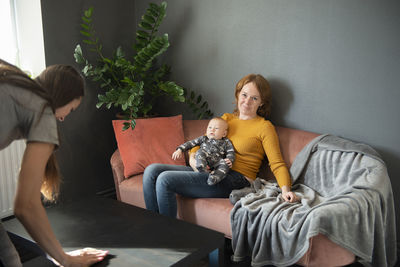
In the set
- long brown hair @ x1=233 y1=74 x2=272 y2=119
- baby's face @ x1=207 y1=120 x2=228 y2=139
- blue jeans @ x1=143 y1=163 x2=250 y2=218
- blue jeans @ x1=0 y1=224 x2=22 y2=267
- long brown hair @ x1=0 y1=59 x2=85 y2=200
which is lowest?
blue jeans @ x1=143 y1=163 x2=250 y2=218

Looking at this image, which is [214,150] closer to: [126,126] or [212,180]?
[212,180]

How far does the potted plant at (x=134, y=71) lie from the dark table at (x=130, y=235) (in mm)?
849

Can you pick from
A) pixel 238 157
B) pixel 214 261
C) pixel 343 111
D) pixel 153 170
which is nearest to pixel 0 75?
pixel 214 261

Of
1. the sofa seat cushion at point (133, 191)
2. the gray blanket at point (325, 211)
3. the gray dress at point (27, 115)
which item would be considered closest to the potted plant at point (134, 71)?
the sofa seat cushion at point (133, 191)

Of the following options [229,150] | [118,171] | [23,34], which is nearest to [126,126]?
[118,171]

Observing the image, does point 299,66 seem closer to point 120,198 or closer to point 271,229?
point 271,229

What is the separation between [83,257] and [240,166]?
1239 millimetres

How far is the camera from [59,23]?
253cm

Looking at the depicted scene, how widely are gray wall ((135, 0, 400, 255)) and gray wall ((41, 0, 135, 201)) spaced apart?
49 cm

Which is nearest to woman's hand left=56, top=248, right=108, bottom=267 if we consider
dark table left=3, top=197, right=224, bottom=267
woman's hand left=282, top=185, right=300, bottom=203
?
dark table left=3, top=197, right=224, bottom=267

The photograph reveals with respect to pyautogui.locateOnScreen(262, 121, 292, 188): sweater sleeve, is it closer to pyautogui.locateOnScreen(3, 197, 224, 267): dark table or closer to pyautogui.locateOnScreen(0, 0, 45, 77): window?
pyautogui.locateOnScreen(3, 197, 224, 267): dark table

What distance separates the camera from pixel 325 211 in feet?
5.18

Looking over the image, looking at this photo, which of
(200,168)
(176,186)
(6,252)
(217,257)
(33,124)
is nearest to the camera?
(33,124)

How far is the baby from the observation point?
2.20 m
